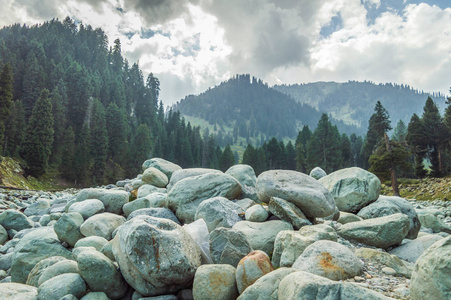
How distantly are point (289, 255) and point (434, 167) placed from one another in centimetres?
5151

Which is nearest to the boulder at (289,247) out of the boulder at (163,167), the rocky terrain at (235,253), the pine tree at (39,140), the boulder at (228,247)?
the rocky terrain at (235,253)

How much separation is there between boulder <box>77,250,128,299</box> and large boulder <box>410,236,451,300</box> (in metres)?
6.16

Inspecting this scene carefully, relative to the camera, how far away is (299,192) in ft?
31.1

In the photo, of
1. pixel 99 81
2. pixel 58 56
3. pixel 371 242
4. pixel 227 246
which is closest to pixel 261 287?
pixel 227 246

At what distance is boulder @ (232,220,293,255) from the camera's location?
26.1 feet

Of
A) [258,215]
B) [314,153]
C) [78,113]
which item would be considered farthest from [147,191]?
[78,113]

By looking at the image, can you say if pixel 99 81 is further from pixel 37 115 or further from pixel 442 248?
pixel 442 248

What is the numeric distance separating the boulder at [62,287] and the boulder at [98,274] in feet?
0.58

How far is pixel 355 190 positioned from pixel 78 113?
2925 inches

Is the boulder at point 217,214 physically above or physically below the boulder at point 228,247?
above

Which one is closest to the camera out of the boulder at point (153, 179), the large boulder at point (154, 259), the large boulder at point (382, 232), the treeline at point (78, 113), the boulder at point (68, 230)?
the large boulder at point (154, 259)

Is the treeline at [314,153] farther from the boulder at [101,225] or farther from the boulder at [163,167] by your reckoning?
the boulder at [101,225]

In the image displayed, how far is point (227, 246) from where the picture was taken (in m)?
6.84

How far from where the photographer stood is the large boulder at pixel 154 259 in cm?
603
